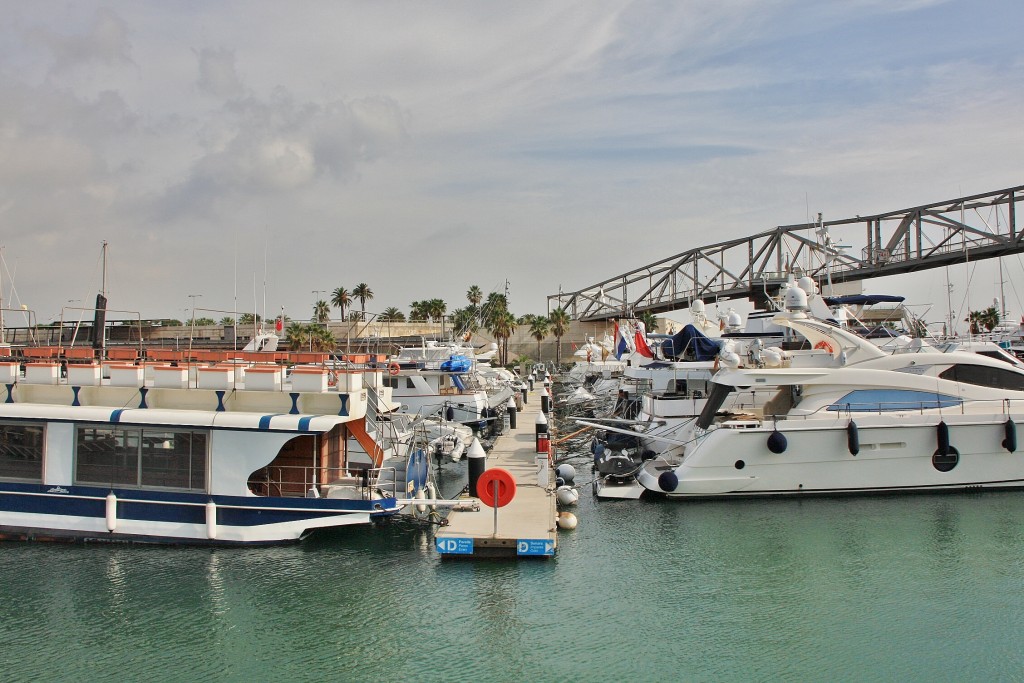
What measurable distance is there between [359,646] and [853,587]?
9.40 m

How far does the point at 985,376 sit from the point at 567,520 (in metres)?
13.2

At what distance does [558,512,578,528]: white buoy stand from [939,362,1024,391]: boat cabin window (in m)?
11.7

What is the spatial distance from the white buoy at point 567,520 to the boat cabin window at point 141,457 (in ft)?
26.6

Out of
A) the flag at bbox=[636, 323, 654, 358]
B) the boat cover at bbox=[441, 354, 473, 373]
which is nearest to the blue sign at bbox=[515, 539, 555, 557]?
the flag at bbox=[636, 323, 654, 358]

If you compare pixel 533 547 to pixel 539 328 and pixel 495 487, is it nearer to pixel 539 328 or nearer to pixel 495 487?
pixel 495 487

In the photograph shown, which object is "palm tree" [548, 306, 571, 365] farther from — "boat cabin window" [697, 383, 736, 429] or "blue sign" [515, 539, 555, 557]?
"blue sign" [515, 539, 555, 557]

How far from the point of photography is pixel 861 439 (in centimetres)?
2119

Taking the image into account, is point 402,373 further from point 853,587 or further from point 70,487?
point 853,587

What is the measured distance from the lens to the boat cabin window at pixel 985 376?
22266 millimetres

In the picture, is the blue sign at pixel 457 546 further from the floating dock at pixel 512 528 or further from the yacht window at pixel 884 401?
the yacht window at pixel 884 401

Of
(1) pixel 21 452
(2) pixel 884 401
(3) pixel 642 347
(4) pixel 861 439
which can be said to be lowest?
(4) pixel 861 439

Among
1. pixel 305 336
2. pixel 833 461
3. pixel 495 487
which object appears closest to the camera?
pixel 495 487

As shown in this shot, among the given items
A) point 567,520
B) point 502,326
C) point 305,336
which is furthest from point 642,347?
point 502,326

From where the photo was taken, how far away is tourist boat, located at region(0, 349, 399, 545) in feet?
53.9
